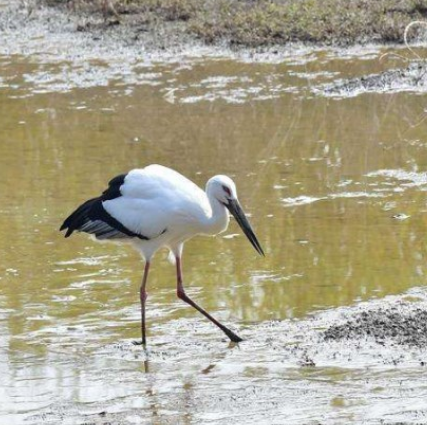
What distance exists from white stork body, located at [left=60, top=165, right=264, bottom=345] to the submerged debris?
0.55 metres

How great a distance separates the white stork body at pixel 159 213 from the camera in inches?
271

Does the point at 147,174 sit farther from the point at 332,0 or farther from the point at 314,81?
the point at 332,0

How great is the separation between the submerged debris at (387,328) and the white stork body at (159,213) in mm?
546

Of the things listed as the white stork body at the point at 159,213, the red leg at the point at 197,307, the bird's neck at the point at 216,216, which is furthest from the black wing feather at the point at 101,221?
the bird's neck at the point at 216,216

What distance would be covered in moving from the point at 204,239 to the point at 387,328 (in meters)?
2.14

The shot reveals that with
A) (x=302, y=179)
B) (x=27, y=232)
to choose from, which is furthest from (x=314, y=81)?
(x=27, y=232)

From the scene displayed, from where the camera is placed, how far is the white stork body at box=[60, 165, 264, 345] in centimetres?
689

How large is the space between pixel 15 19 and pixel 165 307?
30.2 feet

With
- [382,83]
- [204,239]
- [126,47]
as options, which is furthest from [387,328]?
[126,47]

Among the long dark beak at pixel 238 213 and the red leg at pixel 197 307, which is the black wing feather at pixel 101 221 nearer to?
the red leg at pixel 197 307

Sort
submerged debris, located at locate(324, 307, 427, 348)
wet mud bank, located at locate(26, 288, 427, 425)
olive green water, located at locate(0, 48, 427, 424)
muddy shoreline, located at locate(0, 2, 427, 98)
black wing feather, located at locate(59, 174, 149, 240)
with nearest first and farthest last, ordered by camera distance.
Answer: wet mud bank, located at locate(26, 288, 427, 425) → olive green water, located at locate(0, 48, 427, 424) → submerged debris, located at locate(324, 307, 427, 348) → black wing feather, located at locate(59, 174, 149, 240) → muddy shoreline, located at locate(0, 2, 427, 98)

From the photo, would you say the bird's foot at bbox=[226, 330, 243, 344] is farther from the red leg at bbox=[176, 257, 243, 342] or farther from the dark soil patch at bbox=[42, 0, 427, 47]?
the dark soil patch at bbox=[42, 0, 427, 47]

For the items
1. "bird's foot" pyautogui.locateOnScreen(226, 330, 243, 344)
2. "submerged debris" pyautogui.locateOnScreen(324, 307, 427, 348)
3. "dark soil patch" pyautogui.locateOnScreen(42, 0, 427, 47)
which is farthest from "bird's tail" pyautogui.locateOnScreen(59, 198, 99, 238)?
"dark soil patch" pyautogui.locateOnScreen(42, 0, 427, 47)

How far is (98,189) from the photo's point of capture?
9.45 m
